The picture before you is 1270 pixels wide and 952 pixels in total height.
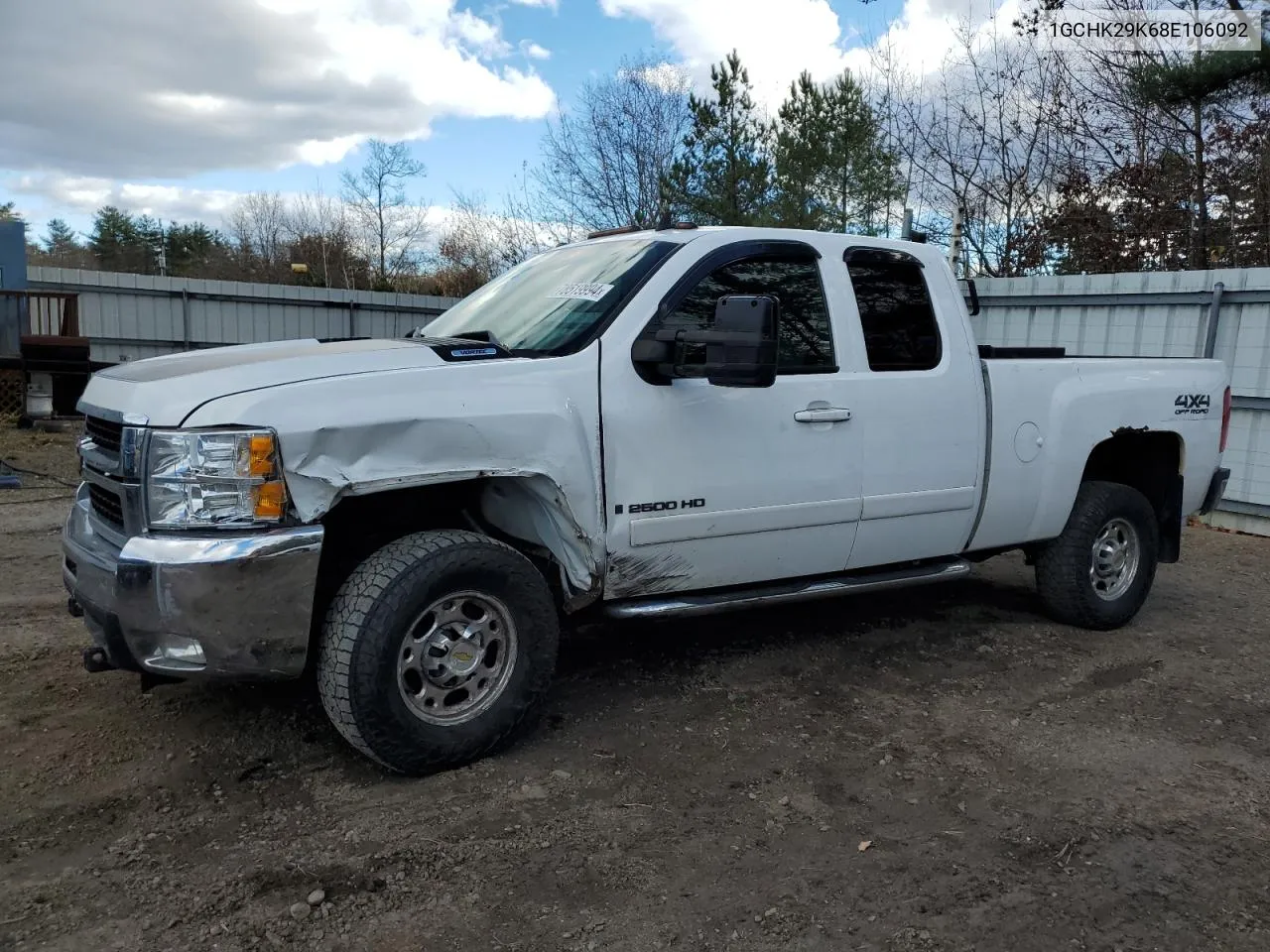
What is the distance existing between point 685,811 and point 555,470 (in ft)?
4.20

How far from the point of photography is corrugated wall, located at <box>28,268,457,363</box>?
15.5m

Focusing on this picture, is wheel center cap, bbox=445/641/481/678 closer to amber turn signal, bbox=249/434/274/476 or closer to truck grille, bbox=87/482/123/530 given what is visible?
amber turn signal, bbox=249/434/274/476

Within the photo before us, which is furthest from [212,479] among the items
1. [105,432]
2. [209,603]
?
[105,432]

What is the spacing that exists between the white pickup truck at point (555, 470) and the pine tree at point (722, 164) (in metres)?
16.5

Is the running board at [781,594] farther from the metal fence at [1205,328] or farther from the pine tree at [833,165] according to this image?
the pine tree at [833,165]

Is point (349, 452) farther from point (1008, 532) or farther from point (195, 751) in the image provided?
point (1008, 532)

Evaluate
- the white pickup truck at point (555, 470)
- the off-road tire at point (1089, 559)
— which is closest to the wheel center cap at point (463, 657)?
the white pickup truck at point (555, 470)

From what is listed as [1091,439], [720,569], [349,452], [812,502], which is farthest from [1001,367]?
[349,452]

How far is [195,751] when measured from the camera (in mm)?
3730

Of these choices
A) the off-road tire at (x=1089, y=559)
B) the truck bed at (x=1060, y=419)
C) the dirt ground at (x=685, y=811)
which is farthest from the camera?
the off-road tire at (x=1089, y=559)

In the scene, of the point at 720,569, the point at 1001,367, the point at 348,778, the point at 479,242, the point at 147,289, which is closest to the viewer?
the point at 348,778

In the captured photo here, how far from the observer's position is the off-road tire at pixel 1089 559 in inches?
216

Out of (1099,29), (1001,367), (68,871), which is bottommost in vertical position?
(68,871)

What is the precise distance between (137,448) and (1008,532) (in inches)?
159
